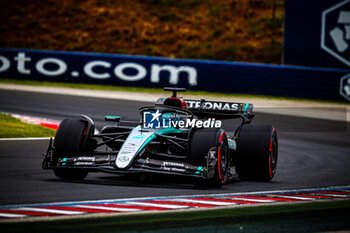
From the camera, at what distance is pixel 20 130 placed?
15.1 meters

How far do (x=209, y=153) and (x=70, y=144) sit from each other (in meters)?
1.94

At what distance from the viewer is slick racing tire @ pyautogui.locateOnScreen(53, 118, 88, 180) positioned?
935 centimetres

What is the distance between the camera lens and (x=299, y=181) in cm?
1033

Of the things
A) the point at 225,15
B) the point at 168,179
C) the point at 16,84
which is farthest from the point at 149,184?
the point at 225,15

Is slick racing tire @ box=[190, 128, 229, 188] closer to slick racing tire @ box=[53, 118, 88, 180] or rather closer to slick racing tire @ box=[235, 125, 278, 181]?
slick racing tire @ box=[235, 125, 278, 181]

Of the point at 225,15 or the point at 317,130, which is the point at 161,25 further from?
the point at 317,130

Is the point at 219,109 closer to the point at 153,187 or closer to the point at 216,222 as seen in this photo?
the point at 153,187

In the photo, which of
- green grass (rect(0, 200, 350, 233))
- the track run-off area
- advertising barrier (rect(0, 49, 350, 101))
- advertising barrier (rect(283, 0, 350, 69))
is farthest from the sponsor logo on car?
advertising barrier (rect(283, 0, 350, 69))

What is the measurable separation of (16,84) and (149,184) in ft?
61.3

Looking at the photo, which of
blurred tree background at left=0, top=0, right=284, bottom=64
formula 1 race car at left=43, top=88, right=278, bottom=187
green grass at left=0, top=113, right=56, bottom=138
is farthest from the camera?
blurred tree background at left=0, top=0, right=284, bottom=64

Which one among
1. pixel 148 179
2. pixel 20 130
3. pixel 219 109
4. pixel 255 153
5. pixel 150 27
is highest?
pixel 150 27

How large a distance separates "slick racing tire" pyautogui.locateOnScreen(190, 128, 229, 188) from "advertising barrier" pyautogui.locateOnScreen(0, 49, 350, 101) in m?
13.5

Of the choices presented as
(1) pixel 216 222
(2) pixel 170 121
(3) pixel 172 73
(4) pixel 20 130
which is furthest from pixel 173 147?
(3) pixel 172 73

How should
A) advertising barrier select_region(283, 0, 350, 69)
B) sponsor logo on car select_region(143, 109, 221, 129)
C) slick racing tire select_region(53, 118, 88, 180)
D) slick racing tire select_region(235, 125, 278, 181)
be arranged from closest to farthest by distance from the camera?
slick racing tire select_region(53, 118, 88, 180) → sponsor logo on car select_region(143, 109, 221, 129) → slick racing tire select_region(235, 125, 278, 181) → advertising barrier select_region(283, 0, 350, 69)
